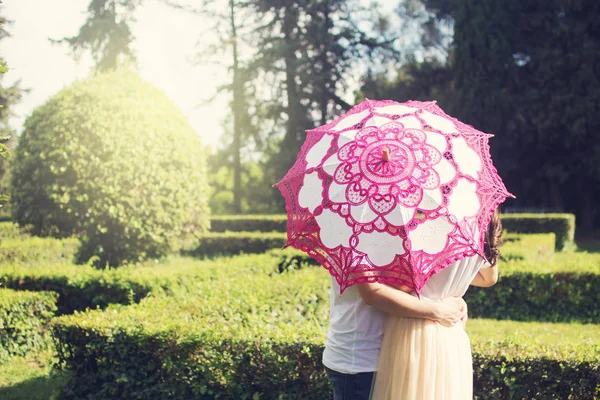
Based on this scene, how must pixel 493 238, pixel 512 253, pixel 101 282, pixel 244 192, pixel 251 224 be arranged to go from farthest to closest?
1. pixel 244 192
2. pixel 251 224
3. pixel 512 253
4. pixel 101 282
5. pixel 493 238

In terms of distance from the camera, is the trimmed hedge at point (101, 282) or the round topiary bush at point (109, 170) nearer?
the trimmed hedge at point (101, 282)

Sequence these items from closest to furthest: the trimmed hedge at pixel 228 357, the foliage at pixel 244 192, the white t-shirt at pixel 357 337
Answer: the white t-shirt at pixel 357 337 → the trimmed hedge at pixel 228 357 → the foliage at pixel 244 192

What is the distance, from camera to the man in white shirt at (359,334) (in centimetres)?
244

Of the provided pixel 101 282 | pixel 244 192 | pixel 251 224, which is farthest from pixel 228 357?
pixel 244 192

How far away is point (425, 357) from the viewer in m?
2.45

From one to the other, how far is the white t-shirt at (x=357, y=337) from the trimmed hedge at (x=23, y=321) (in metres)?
5.14

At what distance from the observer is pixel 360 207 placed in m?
2.40

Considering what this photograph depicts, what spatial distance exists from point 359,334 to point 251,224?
15.2m

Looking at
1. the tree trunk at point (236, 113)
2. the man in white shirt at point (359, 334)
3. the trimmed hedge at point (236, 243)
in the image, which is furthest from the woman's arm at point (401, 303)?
the tree trunk at point (236, 113)

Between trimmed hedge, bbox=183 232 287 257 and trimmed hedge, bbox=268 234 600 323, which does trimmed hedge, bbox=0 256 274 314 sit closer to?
trimmed hedge, bbox=268 234 600 323

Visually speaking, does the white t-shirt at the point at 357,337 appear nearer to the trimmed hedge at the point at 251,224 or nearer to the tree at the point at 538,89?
the trimmed hedge at the point at 251,224

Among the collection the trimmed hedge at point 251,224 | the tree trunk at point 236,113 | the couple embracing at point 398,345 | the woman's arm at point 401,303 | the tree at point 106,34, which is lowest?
the trimmed hedge at point 251,224

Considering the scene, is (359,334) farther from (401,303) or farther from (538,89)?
(538,89)

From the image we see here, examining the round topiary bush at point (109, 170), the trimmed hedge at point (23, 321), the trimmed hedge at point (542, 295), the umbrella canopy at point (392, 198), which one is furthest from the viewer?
the round topiary bush at point (109, 170)
